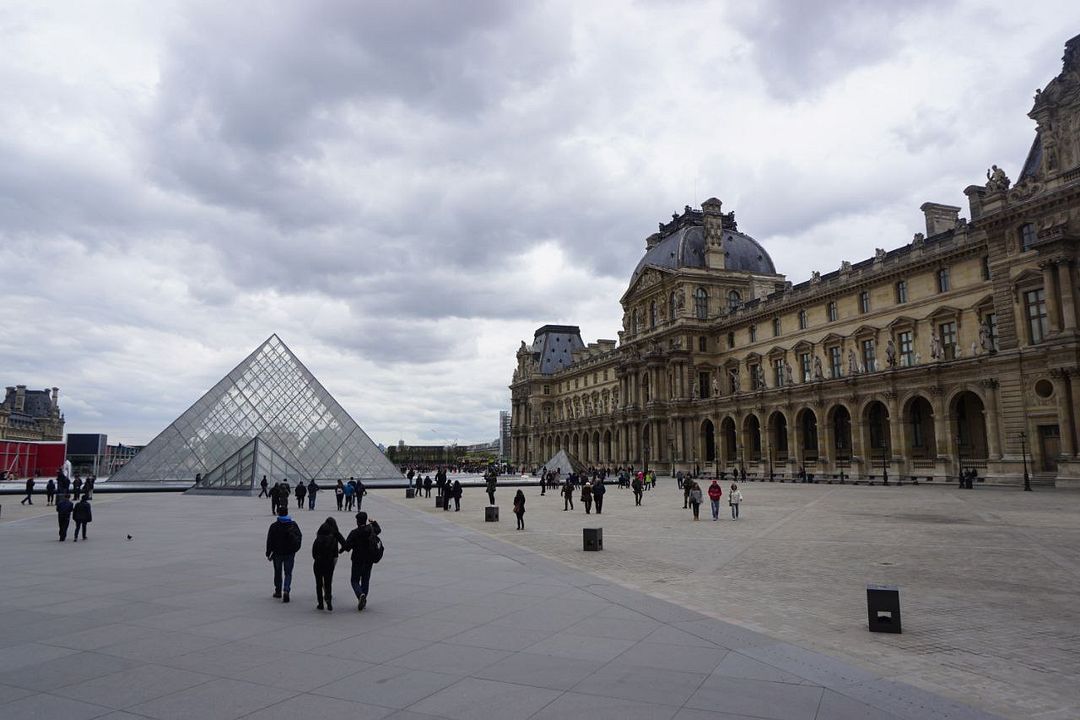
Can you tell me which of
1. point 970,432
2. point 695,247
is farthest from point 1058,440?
point 695,247

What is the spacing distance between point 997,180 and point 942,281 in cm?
819

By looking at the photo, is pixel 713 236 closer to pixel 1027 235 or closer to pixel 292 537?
pixel 1027 235

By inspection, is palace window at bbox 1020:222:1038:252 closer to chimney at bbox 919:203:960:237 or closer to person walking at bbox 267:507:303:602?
chimney at bbox 919:203:960:237

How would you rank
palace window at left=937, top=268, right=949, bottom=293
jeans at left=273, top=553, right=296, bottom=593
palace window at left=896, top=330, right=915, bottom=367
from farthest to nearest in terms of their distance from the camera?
palace window at left=896, top=330, right=915, bottom=367
palace window at left=937, top=268, right=949, bottom=293
jeans at left=273, top=553, right=296, bottom=593

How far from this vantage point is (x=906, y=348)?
45.6 metres

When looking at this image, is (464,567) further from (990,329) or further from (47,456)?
(47,456)

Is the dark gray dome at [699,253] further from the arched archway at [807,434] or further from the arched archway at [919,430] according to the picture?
the arched archway at [919,430]

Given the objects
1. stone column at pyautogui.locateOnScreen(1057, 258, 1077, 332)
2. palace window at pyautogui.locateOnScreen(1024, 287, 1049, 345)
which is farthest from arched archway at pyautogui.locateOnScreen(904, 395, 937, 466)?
stone column at pyautogui.locateOnScreen(1057, 258, 1077, 332)

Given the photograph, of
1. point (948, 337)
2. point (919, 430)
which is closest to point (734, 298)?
point (919, 430)

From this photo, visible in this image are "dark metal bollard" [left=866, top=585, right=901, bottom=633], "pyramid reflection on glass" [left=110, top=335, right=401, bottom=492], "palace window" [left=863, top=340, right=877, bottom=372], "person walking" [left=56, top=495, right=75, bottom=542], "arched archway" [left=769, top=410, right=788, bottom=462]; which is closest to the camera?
"dark metal bollard" [left=866, top=585, right=901, bottom=633]

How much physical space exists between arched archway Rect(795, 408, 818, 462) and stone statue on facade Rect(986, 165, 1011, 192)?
67.6 feet

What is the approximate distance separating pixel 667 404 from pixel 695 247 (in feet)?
54.0

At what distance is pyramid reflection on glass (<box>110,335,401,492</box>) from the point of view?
46344 mm

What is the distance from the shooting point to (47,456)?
82500 millimetres
